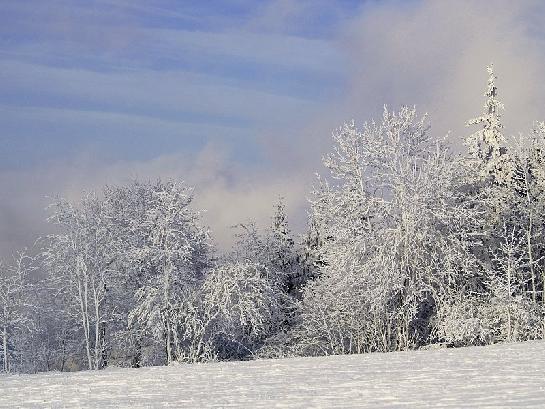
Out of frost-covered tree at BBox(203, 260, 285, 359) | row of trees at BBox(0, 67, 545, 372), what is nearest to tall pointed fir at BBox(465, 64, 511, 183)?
row of trees at BBox(0, 67, 545, 372)

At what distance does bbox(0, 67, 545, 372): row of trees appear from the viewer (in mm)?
35031

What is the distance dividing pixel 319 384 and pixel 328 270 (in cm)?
2260

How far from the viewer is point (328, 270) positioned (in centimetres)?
3878

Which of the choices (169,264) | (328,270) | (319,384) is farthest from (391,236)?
(319,384)

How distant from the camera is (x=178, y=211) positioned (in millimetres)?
40844

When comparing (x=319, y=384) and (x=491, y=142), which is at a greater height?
(x=491, y=142)

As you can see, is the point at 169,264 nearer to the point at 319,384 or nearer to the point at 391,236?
the point at 391,236

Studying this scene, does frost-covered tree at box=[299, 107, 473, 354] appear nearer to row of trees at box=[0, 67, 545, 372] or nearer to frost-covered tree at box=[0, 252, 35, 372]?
row of trees at box=[0, 67, 545, 372]

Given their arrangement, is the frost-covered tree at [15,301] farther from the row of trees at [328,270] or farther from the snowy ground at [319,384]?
the snowy ground at [319,384]

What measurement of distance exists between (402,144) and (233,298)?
11.6 metres

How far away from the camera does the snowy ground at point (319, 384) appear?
13523 mm

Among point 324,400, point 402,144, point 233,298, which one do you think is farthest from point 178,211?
point 324,400

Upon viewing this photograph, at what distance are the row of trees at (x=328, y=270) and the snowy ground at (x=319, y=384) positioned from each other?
1210 cm

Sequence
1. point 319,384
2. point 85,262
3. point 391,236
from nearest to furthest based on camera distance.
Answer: point 319,384, point 391,236, point 85,262
